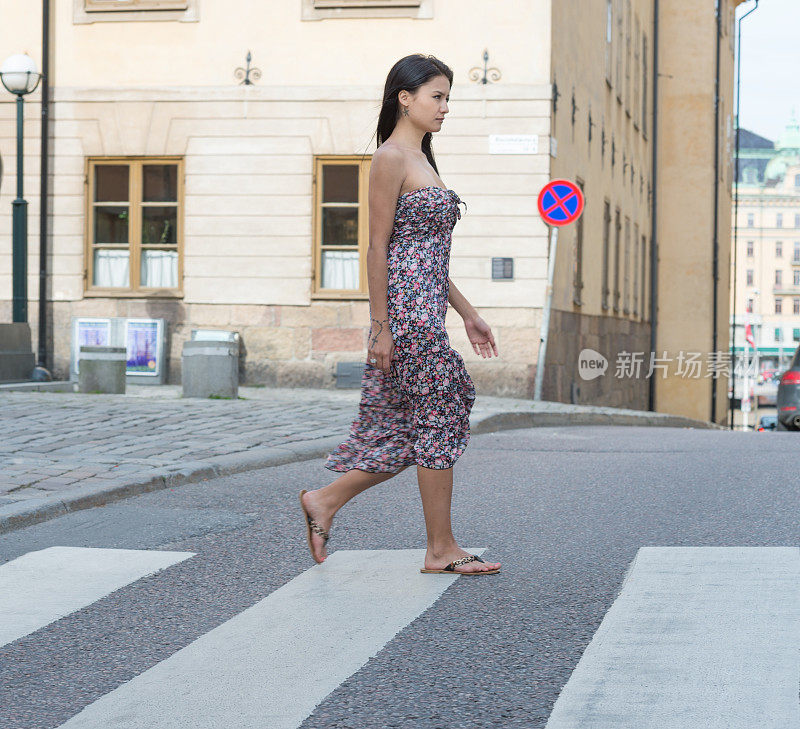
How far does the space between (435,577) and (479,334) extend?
950 millimetres

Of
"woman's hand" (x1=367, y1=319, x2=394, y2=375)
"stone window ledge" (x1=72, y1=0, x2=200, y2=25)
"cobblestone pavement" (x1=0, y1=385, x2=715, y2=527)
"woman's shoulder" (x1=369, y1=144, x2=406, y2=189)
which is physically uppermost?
"stone window ledge" (x1=72, y1=0, x2=200, y2=25)

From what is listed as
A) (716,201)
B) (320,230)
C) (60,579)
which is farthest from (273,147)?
(716,201)

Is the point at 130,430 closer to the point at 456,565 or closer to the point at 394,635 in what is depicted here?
the point at 456,565

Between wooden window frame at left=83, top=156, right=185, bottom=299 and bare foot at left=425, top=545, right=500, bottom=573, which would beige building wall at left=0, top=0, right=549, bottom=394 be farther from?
bare foot at left=425, top=545, right=500, bottom=573

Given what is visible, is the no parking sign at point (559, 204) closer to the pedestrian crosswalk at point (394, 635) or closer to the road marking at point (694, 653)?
the pedestrian crosswalk at point (394, 635)

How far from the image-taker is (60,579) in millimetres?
4824

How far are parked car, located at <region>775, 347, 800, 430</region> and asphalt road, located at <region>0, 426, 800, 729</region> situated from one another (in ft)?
22.7

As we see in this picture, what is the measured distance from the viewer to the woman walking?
4.68 m

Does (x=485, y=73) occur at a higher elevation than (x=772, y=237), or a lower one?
lower

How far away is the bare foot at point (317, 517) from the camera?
4.95 m

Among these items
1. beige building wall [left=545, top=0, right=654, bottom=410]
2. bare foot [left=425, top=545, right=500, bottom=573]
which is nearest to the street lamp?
beige building wall [left=545, top=0, right=654, bottom=410]

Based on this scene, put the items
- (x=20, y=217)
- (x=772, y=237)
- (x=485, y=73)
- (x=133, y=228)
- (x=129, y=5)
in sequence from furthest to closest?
(x=772, y=237)
(x=129, y=5)
(x=133, y=228)
(x=485, y=73)
(x=20, y=217)

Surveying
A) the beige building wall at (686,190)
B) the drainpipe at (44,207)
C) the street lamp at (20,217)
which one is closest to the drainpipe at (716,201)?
the beige building wall at (686,190)

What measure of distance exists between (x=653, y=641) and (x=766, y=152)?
5291 inches
